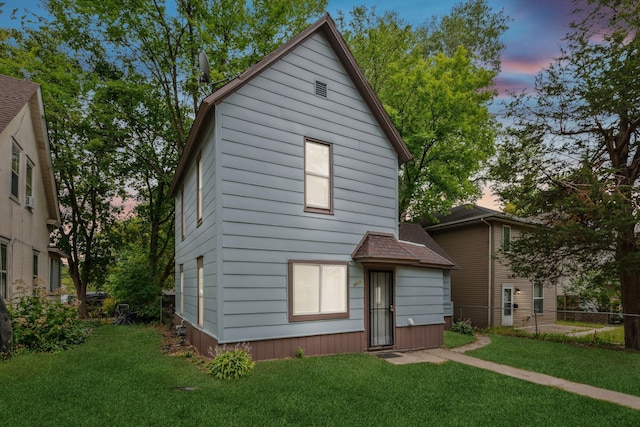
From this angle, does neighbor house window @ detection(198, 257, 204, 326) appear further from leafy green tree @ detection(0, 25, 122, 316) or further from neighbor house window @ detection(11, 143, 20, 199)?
leafy green tree @ detection(0, 25, 122, 316)

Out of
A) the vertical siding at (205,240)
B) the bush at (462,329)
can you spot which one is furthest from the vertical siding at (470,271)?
the vertical siding at (205,240)

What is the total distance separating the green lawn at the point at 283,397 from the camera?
5023 mm

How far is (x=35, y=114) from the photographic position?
12891 millimetres

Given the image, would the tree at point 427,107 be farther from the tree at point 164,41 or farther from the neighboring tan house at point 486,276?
the tree at point 164,41

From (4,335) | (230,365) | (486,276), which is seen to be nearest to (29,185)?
(4,335)

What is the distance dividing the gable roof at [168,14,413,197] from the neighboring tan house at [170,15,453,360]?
3 centimetres

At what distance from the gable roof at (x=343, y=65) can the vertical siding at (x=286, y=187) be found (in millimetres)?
184

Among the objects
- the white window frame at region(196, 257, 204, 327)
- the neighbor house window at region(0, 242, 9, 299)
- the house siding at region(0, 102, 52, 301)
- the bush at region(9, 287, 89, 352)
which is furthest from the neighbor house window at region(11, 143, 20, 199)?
the white window frame at region(196, 257, 204, 327)

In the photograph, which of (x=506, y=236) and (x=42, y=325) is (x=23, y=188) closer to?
(x=42, y=325)

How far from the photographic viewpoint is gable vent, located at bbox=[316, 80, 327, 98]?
972cm

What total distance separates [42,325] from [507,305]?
774 inches

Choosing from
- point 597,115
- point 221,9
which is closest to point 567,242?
point 597,115

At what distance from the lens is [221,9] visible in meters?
16.8

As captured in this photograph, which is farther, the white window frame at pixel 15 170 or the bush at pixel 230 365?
the white window frame at pixel 15 170
